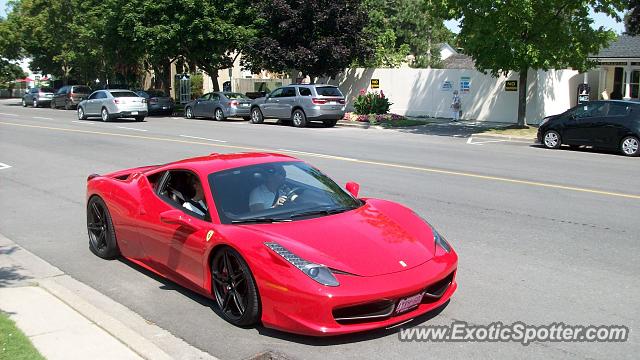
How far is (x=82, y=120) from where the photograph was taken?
30.7 meters

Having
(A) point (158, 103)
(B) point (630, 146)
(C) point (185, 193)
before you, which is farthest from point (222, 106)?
(C) point (185, 193)

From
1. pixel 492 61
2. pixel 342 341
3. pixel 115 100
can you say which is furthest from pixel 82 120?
pixel 342 341

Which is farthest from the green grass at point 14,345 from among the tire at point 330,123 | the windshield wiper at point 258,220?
the tire at point 330,123

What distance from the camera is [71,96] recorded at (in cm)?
4475

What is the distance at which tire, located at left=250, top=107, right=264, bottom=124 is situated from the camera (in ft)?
94.4

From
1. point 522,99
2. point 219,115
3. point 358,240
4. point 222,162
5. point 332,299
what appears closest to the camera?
point 332,299

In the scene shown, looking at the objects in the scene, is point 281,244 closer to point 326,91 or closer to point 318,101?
point 318,101

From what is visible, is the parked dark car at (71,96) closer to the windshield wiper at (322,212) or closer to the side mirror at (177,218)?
the side mirror at (177,218)

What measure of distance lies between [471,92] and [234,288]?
2605cm

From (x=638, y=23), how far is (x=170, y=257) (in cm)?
3583

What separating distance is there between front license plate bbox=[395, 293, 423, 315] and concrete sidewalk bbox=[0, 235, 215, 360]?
1.38m

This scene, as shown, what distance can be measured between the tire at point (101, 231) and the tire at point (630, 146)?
14505 millimetres

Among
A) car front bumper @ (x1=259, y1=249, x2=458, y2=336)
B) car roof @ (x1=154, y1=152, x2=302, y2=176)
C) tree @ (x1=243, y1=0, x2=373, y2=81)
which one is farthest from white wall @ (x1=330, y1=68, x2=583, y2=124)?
car front bumper @ (x1=259, y1=249, x2=458, y2=336)

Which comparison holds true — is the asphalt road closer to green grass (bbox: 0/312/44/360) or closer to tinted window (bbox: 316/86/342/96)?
green grass (bbox: 0/312/44/360)
